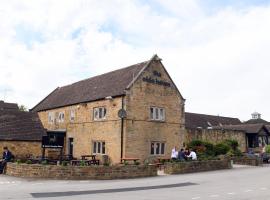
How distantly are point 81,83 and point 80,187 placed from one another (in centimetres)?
2566

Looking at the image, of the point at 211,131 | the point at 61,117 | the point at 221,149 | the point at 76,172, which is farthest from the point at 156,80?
the point at 76,172

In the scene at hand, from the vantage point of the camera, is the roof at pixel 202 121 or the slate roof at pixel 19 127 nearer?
the slate roof at pixel 19 127

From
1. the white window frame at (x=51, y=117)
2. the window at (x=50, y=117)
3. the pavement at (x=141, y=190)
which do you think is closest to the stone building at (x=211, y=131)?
the white window frame at (x=51, y=117)

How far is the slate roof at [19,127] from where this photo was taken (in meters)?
30.3

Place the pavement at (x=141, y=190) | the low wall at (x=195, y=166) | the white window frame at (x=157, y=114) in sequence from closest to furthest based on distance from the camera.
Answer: the pavement at (x=141, y=190), the low wall at (x=195, y=166), the white window frame at (x=157, y=114)

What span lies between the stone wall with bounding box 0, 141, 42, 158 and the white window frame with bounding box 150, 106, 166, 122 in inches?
391

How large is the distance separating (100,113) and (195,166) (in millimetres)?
10580

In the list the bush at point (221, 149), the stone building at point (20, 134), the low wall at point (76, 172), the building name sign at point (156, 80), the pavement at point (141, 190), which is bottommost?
the pavement at point (141, 190)

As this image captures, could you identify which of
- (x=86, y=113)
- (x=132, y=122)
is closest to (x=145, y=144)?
(x=132, y=122)

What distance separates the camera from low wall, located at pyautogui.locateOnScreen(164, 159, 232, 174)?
75.9 feet

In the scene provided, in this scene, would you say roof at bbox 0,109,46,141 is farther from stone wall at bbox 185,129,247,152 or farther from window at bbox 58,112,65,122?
stone wall at bbox 185,129,247,152

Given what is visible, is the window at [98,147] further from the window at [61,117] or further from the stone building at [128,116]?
the window at [61,117]

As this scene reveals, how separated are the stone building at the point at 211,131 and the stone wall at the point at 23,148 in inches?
594

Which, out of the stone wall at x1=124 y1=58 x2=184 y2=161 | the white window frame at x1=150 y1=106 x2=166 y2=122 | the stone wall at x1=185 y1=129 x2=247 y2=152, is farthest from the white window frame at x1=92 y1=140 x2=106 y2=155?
the stone wall at x1=185 y1=129 x2=247 y2=152
